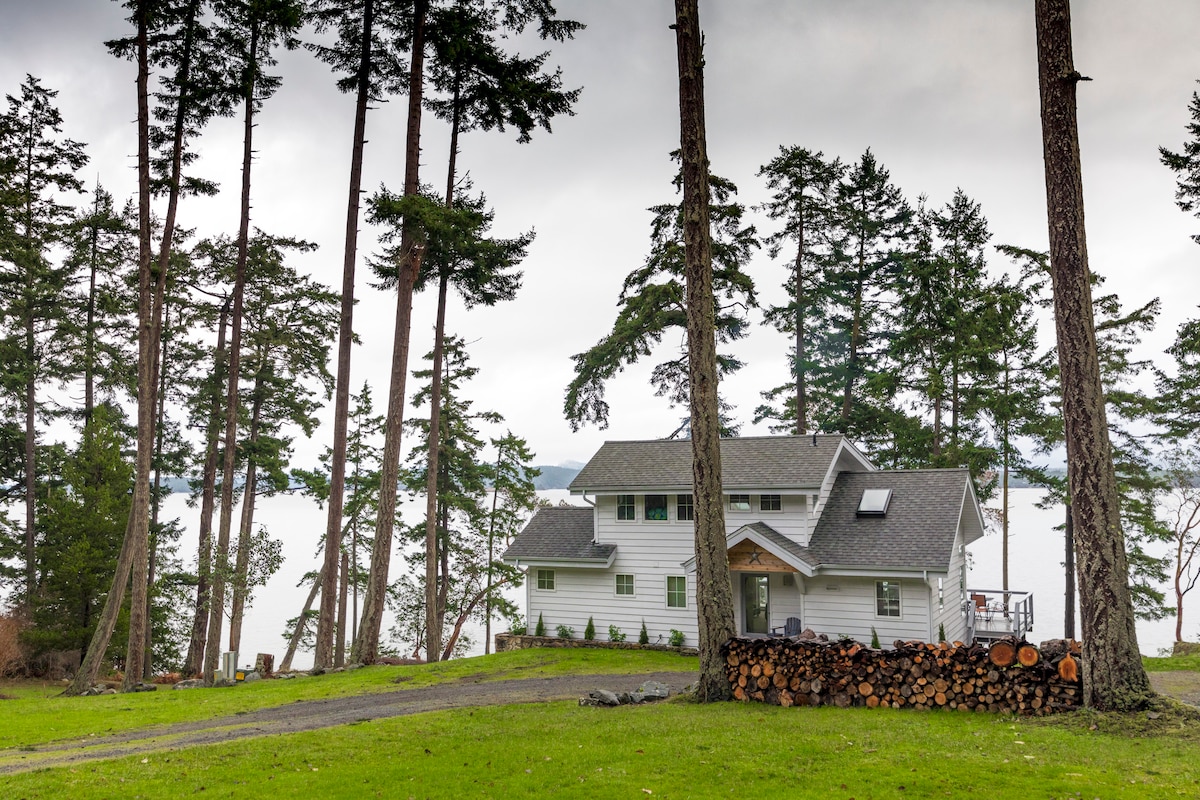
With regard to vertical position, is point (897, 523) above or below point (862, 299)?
below

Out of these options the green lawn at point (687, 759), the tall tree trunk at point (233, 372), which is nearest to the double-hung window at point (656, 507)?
the green lawn at point (687, 759)

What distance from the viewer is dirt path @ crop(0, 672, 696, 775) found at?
8.95 meters

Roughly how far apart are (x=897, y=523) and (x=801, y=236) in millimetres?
12807

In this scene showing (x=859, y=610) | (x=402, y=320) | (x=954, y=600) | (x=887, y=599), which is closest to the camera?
(x=402, y=320)

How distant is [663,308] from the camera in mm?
23594

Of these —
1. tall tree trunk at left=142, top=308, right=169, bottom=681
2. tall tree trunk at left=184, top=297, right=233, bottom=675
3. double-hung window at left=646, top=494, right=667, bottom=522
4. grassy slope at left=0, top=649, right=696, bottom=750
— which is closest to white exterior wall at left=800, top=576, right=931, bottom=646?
grassy slope at left=0, top=649, right=696, bottom=750

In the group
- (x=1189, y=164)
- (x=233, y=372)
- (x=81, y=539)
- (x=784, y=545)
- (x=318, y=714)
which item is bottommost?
(x=318, y=714)

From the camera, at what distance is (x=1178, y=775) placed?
6617 mm

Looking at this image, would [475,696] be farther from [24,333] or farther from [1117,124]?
[24,333]

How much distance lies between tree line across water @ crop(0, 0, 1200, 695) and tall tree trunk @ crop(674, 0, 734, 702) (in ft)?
21.7

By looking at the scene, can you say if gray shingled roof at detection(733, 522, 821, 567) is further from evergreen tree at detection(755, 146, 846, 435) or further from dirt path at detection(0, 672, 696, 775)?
evergreen tree at detection(755, 146, 846, 435)

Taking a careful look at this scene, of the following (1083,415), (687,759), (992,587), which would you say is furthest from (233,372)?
(992,587)

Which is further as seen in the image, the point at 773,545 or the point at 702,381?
the point at 773,545

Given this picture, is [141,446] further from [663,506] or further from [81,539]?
[663,506]
